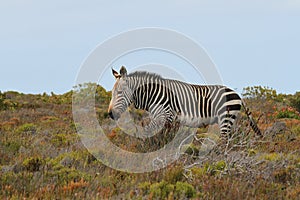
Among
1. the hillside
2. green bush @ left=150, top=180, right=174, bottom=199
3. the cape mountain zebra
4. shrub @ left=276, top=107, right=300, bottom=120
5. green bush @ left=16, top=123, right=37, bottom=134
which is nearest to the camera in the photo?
green bush @ left=150, top=180, right=174, bottom=199

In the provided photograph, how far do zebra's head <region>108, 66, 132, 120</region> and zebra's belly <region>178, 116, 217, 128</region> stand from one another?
1.62 meters

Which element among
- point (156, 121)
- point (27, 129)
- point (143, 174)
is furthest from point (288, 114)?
point (143, 174)

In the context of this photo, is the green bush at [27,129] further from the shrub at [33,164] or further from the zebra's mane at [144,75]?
the shrub at [33,164]

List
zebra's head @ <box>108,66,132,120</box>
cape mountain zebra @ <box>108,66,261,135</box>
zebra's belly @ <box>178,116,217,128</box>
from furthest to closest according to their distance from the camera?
zebra's belly @ <box>178,116,217,128</box>
cape mountain zebra @ <box>108,66,261,135</box>
zebra's head @ <box>108,66,132,120</box>

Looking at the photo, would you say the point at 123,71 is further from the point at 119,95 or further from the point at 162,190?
the point at 162,190

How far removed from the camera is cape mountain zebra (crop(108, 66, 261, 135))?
10.7m

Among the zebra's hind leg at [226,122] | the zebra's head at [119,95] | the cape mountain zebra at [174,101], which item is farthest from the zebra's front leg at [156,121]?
the zebra's hind leg at [226,122]

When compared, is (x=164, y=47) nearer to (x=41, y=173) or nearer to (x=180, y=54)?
(x=180, y=54)

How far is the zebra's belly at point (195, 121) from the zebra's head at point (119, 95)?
162cm

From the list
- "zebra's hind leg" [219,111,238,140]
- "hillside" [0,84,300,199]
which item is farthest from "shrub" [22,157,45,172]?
"zebra's hind leg" [219,111,238,140]

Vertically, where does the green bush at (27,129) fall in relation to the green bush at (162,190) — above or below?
above

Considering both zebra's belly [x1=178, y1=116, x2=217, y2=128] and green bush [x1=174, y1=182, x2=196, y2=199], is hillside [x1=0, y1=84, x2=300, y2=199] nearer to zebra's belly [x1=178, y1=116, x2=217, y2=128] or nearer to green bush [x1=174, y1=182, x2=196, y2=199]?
green bush [x1=174, y1=182, x2=196, y2=199]

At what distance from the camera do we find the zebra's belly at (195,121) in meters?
11.4

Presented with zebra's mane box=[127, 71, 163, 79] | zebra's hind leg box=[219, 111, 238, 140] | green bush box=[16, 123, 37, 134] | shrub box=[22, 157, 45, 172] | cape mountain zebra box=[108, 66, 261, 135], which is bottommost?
shrub box=[22, 157, 45, 172]
